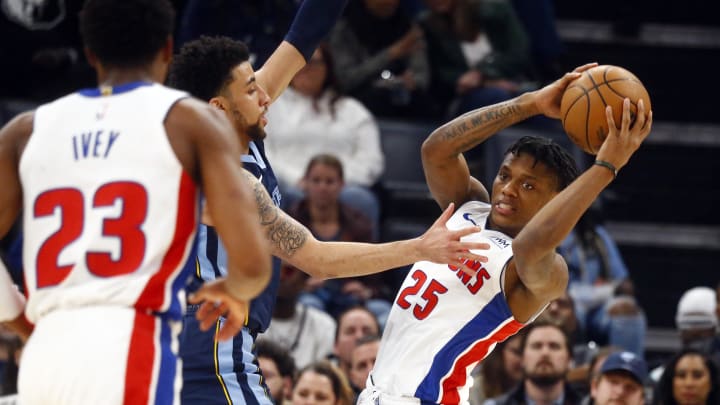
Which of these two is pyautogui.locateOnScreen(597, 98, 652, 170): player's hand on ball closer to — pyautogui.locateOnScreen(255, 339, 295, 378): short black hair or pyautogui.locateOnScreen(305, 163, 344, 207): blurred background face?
pyautogui.locateOnScreen(255, 339, 295, 378): short black hair

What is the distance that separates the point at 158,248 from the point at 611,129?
1.95 m

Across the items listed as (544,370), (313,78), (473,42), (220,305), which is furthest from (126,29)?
(473,42)

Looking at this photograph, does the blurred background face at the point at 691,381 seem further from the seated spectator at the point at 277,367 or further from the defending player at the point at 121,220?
the defending player at the point at 121,220

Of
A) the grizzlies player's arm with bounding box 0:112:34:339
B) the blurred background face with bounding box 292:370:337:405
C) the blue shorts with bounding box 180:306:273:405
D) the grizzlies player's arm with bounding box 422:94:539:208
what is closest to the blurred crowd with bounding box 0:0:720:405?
the blurred background face with bounding box 292:370:337:405

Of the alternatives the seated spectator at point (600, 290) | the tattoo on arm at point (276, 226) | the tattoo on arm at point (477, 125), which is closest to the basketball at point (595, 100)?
the tattoo on arm at point (477, 125)

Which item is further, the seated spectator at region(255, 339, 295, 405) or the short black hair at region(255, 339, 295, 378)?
the short black hair at region(255, 339, 295, 378)

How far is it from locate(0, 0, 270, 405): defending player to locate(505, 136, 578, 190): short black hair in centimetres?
194

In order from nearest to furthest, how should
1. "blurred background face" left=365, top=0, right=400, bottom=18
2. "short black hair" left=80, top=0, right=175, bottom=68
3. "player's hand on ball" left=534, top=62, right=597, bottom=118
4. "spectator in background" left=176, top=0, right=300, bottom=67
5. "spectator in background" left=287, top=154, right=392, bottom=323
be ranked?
"short black hair" left=80, top=0, right=175, bottom=68 → "player's hand on ball" left=534, top=62, right=597, bottom=118 → "spectator in background" left=287, top=154, right=392, bottom=323 → "spectator in background" left=176, top=0, right=300, bottom=67 → "blurred background face" left=365, top=0, right=400, bottom=18

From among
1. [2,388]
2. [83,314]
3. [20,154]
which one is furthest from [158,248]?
[2,388]

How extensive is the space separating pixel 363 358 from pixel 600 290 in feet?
7.95

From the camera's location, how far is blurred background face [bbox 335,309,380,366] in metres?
8.92

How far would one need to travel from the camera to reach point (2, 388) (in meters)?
8.41

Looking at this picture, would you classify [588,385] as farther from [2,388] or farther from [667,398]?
[2,388]

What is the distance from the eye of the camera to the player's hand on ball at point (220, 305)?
4098mm
